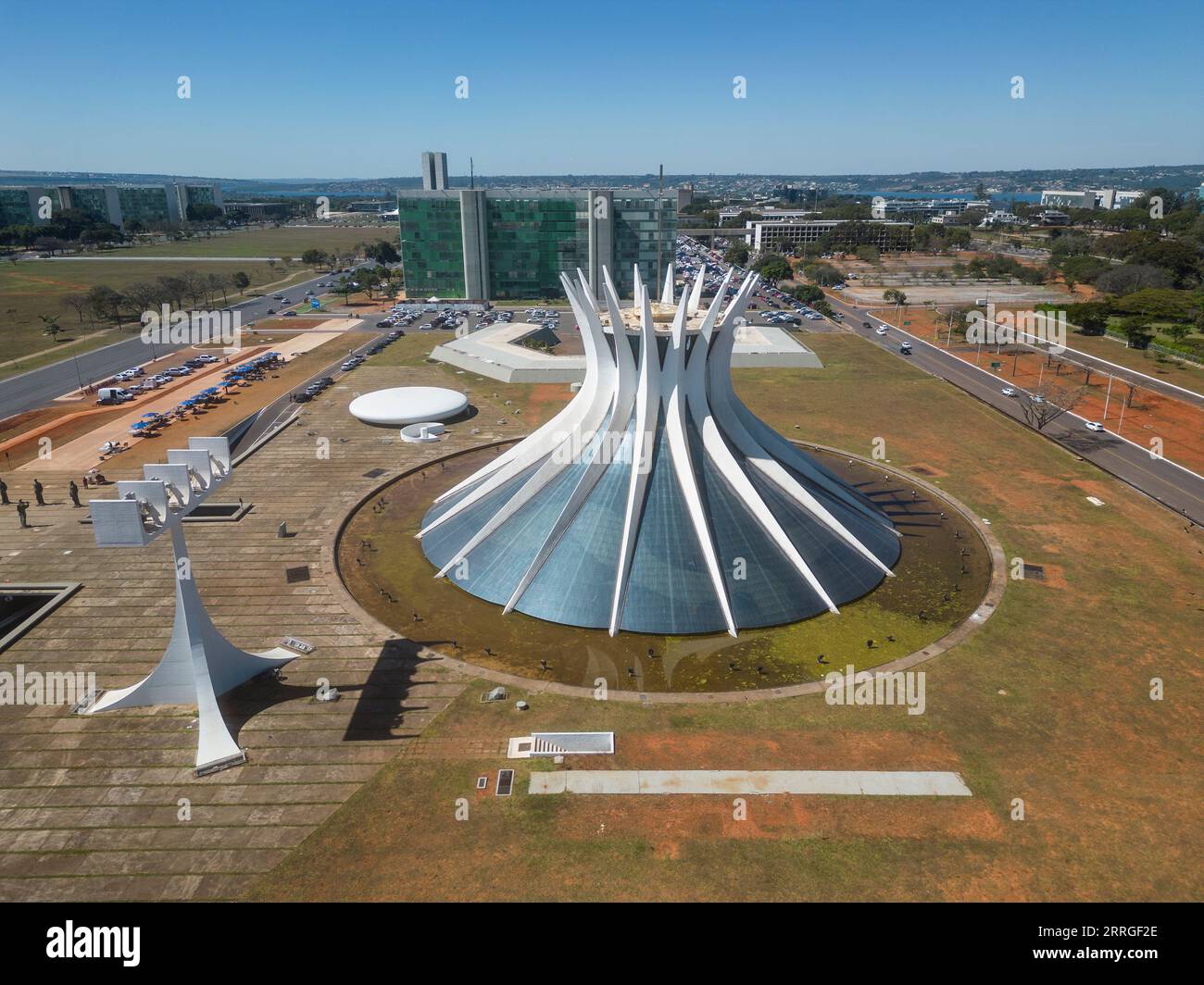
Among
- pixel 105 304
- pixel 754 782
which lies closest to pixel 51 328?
pixel 105 304

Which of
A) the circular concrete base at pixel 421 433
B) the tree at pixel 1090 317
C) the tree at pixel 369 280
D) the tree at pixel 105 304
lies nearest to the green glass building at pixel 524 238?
the tree at pixel 369 280

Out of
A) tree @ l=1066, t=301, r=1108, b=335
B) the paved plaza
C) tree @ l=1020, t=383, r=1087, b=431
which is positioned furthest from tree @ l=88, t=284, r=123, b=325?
tree @ l=1066, t=301, r=1108, b=335

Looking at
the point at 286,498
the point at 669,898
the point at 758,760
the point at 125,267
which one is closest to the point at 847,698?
the point at 758,760

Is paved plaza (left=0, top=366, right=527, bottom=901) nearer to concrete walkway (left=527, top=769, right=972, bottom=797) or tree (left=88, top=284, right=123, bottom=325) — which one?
concrete walkway (left=527, top=769, right=972, bottom=797)

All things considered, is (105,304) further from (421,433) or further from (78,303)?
(421,433)

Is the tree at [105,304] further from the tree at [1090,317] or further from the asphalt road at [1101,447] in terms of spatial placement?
the tree at [1090,317]
